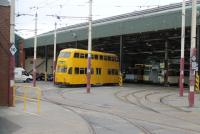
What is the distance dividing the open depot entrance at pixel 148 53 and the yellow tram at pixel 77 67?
22.2 feet

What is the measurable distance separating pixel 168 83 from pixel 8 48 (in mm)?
39773

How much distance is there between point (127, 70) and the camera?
239ft

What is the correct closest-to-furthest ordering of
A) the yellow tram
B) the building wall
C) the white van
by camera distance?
1. the building wall
2. the yellow tram
3. the white van

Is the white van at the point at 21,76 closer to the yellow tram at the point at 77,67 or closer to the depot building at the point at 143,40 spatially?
the depot building at the point at 143,40

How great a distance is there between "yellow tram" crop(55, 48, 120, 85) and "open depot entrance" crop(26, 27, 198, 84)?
6768 mm

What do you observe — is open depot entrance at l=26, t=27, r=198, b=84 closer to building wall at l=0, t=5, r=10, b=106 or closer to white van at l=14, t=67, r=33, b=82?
white van at l=14, t=67, r=33, b=82

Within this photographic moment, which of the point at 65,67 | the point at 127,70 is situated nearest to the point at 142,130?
the point at 65,67

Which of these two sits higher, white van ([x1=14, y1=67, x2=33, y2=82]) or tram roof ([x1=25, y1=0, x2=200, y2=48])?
tram roof ([x1=25, y1=0, x2=200, y2=48])

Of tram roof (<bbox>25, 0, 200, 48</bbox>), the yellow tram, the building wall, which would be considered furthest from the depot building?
the building wall

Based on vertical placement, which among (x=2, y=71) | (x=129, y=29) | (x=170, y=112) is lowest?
(x=170, y=112)

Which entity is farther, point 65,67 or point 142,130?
point 65,67

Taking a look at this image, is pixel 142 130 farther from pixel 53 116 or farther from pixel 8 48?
pixel 8 48

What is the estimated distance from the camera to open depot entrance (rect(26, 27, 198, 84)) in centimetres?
6188

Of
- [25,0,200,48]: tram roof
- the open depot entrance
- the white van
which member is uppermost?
[25,0,200,48]: tram roof
